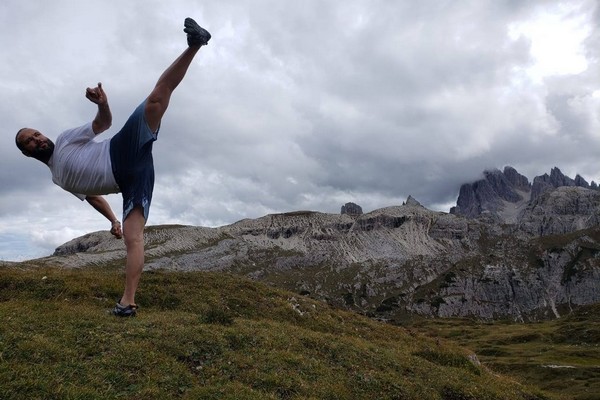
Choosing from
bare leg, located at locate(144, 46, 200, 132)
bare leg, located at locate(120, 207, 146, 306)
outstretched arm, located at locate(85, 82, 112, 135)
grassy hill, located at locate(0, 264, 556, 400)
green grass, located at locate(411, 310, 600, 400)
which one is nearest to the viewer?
grassy hill, located at locate(0, 264, 556, 400)

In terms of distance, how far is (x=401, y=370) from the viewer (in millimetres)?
11992

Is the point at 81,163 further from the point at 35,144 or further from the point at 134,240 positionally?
the point at 134,240

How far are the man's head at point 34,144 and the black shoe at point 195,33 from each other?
152 inches

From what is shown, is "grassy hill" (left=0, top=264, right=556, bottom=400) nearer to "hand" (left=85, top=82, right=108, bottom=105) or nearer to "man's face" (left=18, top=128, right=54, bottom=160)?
"man's face" (left=18, top=128, right=54, bottom=160)

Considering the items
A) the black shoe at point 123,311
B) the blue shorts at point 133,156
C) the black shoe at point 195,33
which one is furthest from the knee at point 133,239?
the black shoe at point 195,33

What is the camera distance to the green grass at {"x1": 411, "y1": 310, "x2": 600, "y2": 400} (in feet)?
169

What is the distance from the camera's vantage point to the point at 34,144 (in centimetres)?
916

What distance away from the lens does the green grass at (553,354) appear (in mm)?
51447

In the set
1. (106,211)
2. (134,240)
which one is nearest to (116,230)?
(106,211)

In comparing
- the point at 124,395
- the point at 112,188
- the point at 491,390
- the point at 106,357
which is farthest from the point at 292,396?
the point at 491,390

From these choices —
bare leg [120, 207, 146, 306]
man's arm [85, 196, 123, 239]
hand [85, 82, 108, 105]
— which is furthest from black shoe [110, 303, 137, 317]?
hand [85, 82, 108, 105]

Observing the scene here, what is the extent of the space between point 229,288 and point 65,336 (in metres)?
9.33

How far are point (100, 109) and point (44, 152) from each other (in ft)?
4.98

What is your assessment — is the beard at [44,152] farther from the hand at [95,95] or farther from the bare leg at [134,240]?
the bare leg at [134,240]
